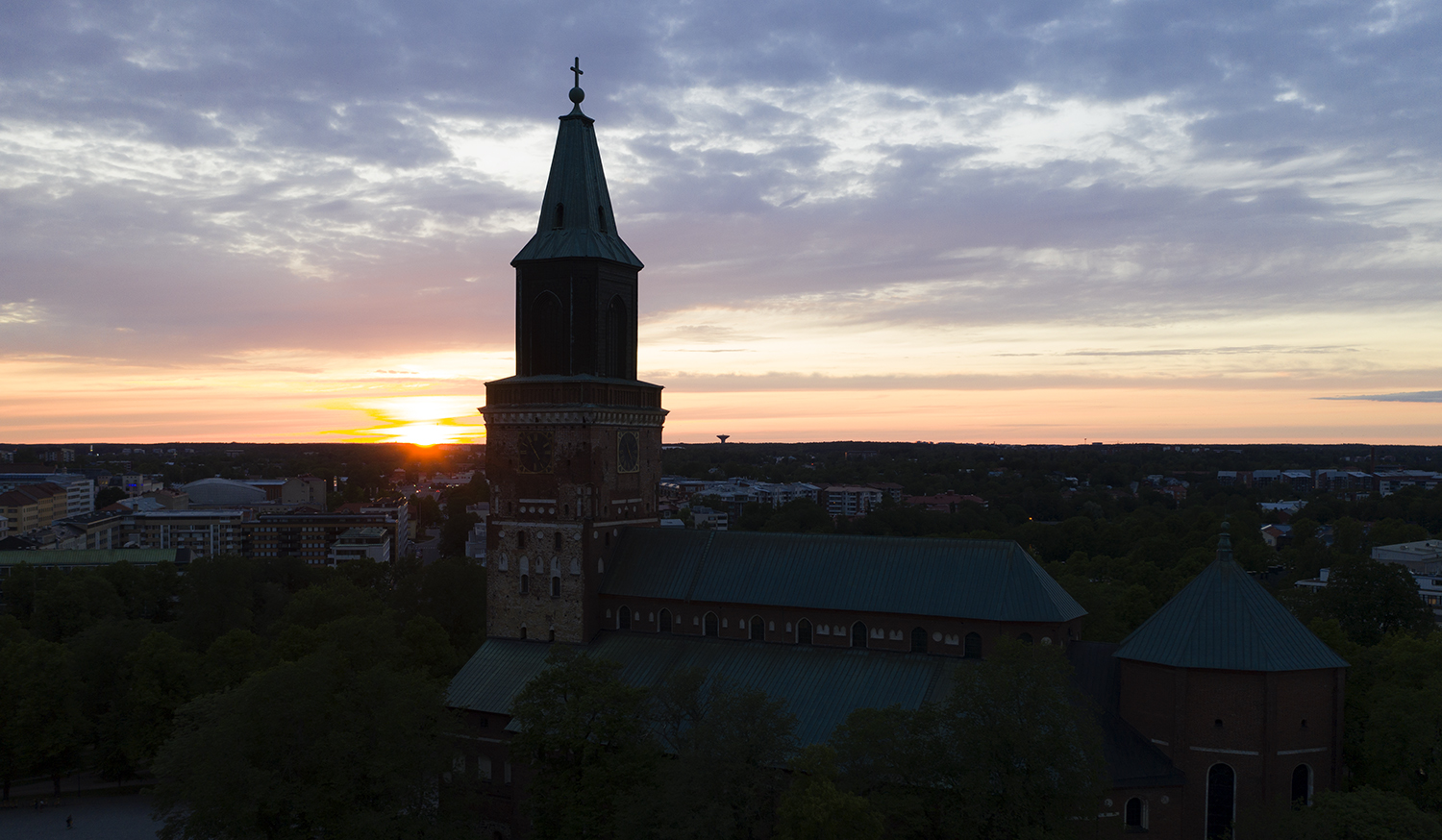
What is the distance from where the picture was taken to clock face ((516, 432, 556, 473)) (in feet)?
170

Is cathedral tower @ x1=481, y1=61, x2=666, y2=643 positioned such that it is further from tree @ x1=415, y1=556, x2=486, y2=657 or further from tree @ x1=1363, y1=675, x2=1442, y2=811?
tree @ x1=1363, y1=675, x2=1442, y2=811

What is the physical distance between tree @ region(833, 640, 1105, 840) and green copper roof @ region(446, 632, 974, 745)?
18.4ft

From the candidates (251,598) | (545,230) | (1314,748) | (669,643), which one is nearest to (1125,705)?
(1314,748)

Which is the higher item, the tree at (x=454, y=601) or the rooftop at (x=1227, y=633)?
the rooftop at (x=1227, y=633)

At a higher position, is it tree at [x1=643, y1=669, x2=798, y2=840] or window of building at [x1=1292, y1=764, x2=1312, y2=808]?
tree at [x1=643, y1=669, x2=798, y2=840]

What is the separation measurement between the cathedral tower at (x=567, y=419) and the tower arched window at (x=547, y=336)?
0.06 m

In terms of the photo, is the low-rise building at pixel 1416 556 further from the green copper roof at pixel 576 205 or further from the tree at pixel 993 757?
the tree at pixel 993 757

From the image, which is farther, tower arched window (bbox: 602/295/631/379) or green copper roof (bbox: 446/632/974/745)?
tower arched window (bbox: 602/295/631/379)

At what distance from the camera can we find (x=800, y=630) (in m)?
47.1

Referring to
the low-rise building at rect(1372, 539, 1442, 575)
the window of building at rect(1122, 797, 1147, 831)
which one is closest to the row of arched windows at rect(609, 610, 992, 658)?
the window of building at rect(1122, 797, 1147, 831)

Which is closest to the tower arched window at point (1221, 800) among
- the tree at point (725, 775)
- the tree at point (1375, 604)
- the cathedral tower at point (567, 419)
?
the tree at point (725, 775)

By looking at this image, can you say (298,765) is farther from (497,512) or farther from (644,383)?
(644,383)

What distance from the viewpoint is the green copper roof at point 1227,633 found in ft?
128

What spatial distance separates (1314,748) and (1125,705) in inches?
263
